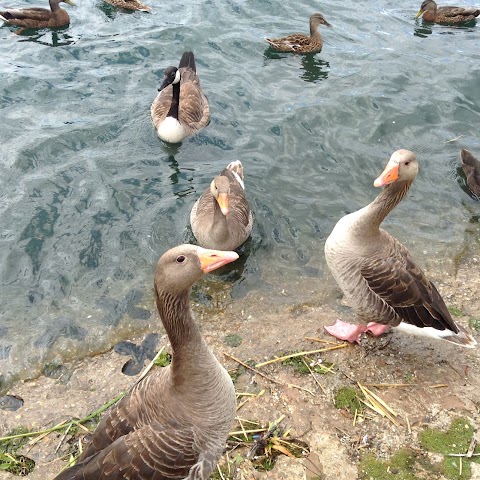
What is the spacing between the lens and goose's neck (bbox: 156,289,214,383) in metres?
3.90

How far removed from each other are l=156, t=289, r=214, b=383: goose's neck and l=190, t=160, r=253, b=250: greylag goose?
3183 millimetres

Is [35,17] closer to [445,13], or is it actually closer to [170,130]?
[170,130]

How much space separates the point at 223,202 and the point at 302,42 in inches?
296

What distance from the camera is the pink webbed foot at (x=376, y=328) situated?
20.7ft

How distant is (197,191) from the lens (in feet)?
29.9

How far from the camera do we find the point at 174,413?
4070 millimetres

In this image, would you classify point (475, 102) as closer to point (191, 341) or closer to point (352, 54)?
point (352, 54)

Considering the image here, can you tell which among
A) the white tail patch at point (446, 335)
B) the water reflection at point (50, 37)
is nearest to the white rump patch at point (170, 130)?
the water reflection at point (50, 37)

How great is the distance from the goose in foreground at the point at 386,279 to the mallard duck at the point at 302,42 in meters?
8.35

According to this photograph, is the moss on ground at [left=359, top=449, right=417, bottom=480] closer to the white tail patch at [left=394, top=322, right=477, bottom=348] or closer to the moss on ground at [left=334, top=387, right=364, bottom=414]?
the moss on ground at [left=334, top=387, right=364, bottom=414]

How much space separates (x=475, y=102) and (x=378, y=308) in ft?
25.6

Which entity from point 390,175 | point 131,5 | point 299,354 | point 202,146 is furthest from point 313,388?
point 131,5

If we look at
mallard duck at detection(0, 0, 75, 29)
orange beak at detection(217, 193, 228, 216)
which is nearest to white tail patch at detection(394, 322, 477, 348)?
orange beak at detection(217, 193, 228, 216)

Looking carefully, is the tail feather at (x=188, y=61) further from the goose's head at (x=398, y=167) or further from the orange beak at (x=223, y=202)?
the goose's head at (x=398, y=167)
